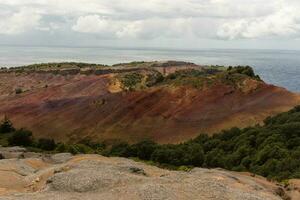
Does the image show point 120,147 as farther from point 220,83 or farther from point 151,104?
point 220,83

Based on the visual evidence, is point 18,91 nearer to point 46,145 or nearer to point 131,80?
point 131,80

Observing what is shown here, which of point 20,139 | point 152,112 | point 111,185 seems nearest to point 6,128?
point 20,139

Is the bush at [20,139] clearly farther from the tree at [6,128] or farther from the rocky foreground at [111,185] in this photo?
the rocky foreground at [111,185]

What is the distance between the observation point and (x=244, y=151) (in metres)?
47.1

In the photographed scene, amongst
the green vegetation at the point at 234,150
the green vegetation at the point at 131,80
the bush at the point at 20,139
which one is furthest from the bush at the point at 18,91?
the bush at the point at 20,139

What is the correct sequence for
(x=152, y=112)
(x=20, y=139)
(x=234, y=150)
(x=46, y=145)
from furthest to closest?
1. (x=152, y=112)
2. (x=20, y=139)
3. (x=46, y=145)
4. (x=234, y=150)

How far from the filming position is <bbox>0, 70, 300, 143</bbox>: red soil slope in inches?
2522

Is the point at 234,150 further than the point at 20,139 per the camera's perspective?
No

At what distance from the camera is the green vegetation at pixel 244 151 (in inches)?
1594

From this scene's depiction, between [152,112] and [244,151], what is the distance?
2428 centimetres

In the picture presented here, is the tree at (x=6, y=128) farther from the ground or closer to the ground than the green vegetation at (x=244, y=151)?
closer to the ground

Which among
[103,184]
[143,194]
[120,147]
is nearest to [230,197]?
[143,194]

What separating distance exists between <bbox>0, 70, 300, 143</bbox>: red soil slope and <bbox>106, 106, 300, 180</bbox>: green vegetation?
257 inches

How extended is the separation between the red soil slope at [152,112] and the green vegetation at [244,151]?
6540 millimetres
